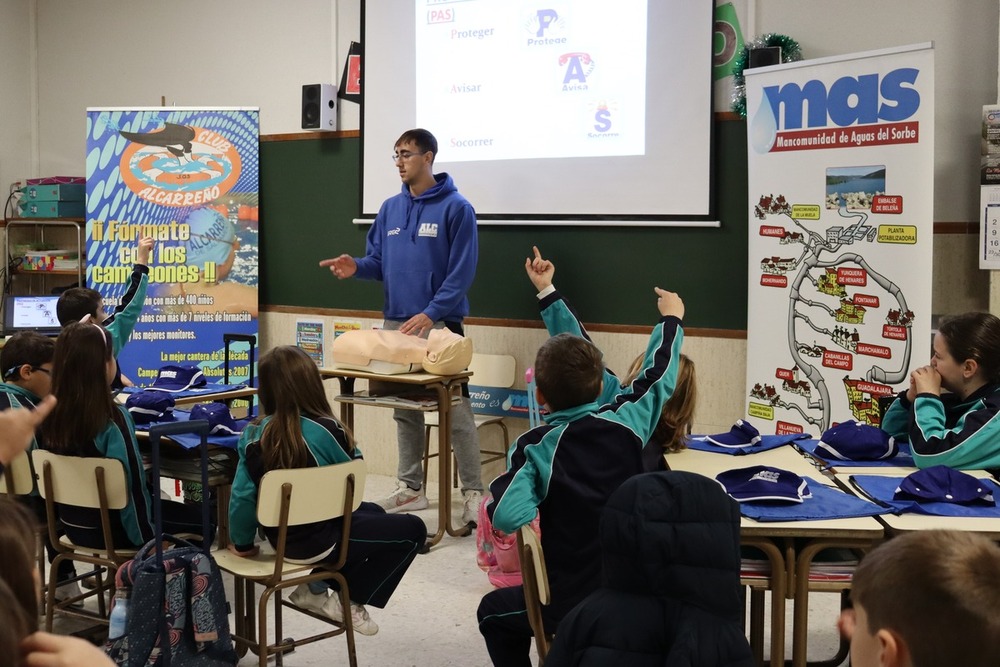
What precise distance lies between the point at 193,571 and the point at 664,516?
151 cm

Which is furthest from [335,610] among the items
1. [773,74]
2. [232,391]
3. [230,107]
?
[230,107]

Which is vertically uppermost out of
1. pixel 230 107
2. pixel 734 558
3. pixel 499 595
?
pixel 230 107

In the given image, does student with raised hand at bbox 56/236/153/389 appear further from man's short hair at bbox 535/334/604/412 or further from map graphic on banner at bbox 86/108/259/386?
man's short hair at bbox 535/334/604/412

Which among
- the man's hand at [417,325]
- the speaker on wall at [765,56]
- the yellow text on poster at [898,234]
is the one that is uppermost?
the speaker on wall at [765,56]

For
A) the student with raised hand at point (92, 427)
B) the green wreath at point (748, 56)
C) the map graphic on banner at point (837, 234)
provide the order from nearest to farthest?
the student with raised hand at point (92, 427)
the map graphic on banner at point (837, 234)
the green wreath at point (748, 56)

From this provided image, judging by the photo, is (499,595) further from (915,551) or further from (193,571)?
(915,551)

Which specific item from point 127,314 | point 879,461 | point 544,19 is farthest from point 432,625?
point 544,19

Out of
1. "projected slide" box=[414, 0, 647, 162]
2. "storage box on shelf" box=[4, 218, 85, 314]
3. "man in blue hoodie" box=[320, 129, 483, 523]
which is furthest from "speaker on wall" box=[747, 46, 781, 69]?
"storage box on shelf" box=[4, 218, 85, 314]

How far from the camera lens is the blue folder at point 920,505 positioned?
2441mm

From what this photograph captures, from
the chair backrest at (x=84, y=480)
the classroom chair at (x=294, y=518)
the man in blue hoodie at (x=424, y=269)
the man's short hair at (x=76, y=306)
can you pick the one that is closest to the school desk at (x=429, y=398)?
the man in blue hoodie at (x=424, y=269)

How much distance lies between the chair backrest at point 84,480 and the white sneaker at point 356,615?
77cm

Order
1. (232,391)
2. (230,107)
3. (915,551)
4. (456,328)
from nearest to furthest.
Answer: (915,551) → (232,391) → (456,328) → (230,107)

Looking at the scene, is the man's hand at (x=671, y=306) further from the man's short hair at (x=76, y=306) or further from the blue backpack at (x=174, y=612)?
the man's short hair at (x=76, y=306)

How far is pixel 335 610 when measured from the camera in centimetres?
344
